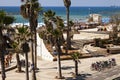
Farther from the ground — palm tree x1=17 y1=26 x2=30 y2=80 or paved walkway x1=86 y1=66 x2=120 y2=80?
palm tree x1=17 y1=26 x2=30 y2=80

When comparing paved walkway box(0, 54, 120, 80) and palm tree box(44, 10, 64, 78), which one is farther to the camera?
paved walkway box(0, 54, 120, 80)

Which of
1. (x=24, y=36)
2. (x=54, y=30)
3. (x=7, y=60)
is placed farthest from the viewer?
(x=7, y=60)

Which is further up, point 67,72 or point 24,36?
point 24,36

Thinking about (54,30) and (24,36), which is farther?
(54,30)

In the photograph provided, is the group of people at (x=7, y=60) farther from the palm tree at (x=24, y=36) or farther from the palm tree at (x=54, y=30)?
the palm tree at (x=24, y=36)

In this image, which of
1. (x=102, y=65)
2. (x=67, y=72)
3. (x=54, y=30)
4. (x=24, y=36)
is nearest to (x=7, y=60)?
(x=67, y=72)

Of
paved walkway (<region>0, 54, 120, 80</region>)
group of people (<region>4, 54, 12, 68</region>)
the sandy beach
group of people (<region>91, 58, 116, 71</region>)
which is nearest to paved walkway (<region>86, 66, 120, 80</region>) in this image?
paved walkway (<region>0, 54, 120, 80</region>)

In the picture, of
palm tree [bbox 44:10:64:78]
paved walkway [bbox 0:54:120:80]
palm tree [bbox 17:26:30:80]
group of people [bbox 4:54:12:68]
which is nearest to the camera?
palm tree [bbox 17:26:30:80]

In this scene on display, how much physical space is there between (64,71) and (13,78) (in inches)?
284

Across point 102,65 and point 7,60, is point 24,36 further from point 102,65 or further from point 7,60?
point 102,65

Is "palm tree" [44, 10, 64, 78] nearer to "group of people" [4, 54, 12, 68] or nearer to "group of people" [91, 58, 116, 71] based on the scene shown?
"group of people" [91, 58, 116, 71]

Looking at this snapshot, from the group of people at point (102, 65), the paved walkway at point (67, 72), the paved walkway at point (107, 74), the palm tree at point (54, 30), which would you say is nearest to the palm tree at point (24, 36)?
the palm tree at point (54, 30)

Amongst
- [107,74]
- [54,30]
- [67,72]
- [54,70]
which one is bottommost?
[107,74]

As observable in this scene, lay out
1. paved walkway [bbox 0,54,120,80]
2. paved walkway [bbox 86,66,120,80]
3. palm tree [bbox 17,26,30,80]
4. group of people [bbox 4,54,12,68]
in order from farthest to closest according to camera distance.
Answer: group of people [bbox 4,54,12,68] → paved walkway [bbox 0,54,120,80] → paved walkway [bbox 86,66,120,80] → palm tree [bbox 17,26,30,80]
